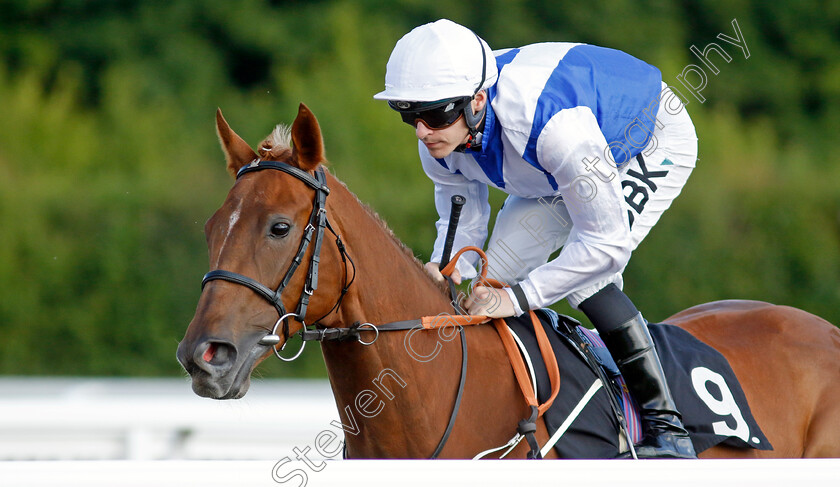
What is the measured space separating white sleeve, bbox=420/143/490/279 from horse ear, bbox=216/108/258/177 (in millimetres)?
783

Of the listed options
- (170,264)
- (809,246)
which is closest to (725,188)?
(809,246)

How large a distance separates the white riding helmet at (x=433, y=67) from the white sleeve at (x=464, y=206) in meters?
0.56

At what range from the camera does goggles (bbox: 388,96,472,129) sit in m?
2.45

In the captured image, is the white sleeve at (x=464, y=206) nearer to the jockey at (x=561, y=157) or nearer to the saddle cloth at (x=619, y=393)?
the jockey at (x=561, y=157)

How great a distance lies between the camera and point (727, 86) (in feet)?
47.1

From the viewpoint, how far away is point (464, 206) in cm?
306

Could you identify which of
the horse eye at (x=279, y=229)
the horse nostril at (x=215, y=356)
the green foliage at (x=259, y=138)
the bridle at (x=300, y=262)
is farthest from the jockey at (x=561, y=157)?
the green foliage at (x=259, y=138)

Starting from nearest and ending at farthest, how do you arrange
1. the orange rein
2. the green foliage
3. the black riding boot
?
the orange rein, the black riding boot, the green foliage

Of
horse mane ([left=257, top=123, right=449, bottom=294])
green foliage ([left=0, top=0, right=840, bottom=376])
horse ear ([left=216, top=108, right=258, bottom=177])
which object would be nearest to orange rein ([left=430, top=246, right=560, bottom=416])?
horse mane ([left=257, top=123, right=449, bottom=294])

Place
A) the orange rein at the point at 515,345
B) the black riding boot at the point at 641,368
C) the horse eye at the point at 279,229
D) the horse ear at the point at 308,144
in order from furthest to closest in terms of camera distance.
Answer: the black riding boot at the point at 641,368, the orange rein at the point at 515,345, the horse ear at the point at 308,144, the horse eye at the point at 279,229

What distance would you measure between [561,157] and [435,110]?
38 centimetres

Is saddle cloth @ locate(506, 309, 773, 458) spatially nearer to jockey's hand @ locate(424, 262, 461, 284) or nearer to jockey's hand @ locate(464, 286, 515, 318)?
jockey's hand @ locate(464, 286, 515, 318)

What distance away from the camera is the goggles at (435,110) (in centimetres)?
245

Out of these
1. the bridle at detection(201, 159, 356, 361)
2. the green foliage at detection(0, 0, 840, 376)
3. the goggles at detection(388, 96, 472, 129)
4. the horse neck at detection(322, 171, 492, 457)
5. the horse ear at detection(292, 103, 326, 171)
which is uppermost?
the goggles at detection(388, 96, 472, 129)
